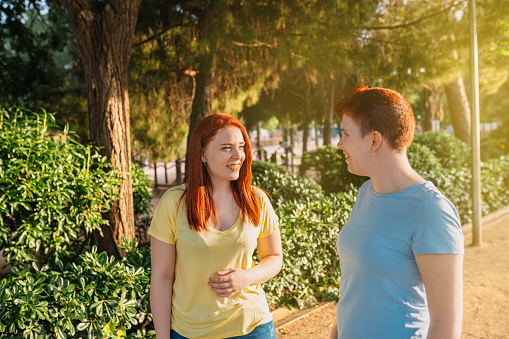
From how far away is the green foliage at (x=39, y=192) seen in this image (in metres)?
4.30

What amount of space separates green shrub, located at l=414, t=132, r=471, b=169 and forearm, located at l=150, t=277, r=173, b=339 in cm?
1119

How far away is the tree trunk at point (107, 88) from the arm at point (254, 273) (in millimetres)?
3195

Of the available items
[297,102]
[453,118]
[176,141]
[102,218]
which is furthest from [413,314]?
[297,102]

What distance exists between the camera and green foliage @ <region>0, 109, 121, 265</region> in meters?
4.30

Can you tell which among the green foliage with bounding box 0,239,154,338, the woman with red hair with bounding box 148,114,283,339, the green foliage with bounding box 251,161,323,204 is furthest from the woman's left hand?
the green foliage with bounding box 251,161,323,204

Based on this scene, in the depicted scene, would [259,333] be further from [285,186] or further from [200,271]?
[285,186]

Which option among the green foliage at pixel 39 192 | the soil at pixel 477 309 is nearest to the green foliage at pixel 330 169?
the soil at pixel 477 309

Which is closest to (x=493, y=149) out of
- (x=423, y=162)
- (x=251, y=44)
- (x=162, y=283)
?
(x=423, y=162)

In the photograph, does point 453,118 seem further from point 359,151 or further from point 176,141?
point 359,151

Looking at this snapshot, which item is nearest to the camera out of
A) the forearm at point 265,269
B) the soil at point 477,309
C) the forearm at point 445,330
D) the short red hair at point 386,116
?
the forearm at point 445,330

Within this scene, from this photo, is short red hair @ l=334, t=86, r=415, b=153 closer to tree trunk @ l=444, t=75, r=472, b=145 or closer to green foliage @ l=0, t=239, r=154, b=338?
green foliage @ l=0, t=239, r=154, b=338

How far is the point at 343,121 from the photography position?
6.23ft

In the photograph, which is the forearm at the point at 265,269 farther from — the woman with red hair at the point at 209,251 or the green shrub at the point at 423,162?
the green shrub at the point at 423,162

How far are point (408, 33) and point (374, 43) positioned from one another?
0.59 m
